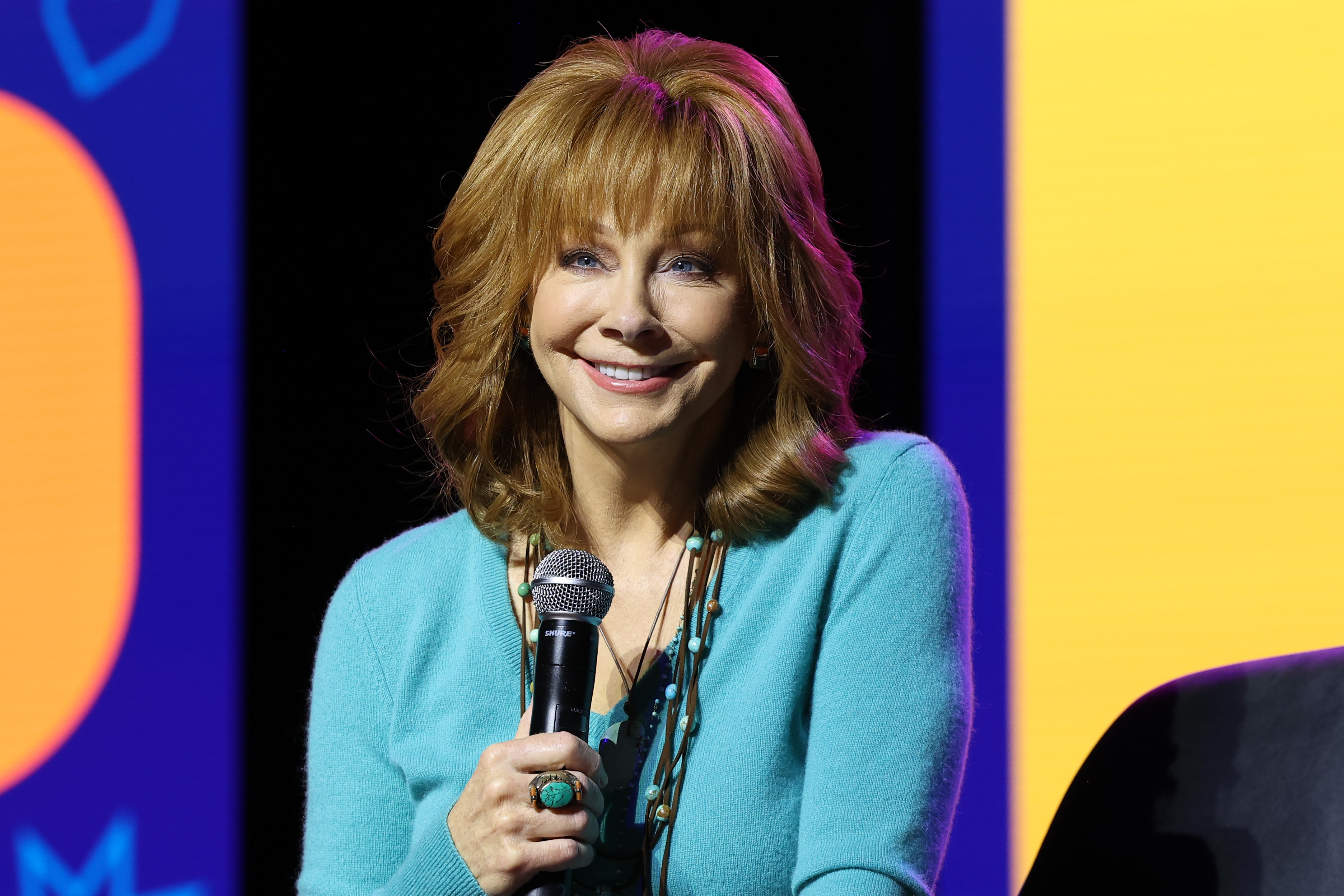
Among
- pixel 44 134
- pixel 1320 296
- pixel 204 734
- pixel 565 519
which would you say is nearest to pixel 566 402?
pixel 565 519

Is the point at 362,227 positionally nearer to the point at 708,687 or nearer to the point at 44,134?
the point at 44,134

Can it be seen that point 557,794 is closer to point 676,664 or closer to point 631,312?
point 676,664

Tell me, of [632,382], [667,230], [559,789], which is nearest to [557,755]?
[559,789]

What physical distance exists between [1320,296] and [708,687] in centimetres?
105

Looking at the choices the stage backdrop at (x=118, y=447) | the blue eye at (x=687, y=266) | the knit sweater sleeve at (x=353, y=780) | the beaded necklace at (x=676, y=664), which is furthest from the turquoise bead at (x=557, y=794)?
the stage backdrop at (x=118, y=447)

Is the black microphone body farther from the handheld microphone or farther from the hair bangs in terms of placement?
the hair bangs

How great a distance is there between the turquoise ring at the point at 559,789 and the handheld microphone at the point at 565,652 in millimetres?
33

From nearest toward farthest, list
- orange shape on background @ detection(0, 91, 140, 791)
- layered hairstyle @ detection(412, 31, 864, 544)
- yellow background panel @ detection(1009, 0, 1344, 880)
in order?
layered hairstyle @ detection(412, 31, 864, 544), yellow background panel @ detection(1009, 0, 1344, 880), orange shape on background @ detection(0, 91, 140, 791)

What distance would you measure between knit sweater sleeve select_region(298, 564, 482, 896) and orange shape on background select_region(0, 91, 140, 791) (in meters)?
0.99

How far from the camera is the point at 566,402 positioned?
1366mm

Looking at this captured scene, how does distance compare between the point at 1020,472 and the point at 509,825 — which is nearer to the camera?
the point at 509,825

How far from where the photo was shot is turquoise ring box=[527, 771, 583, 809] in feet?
3.32

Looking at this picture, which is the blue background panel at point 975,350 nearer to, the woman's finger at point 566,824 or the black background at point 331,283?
the black background at point 331,283

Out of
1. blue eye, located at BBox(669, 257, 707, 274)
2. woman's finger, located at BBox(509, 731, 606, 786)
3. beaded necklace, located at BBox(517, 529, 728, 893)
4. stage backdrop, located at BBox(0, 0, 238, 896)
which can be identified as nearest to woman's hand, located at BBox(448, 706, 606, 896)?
woman's finger, located at BBox(509, 731, 606, 786)
